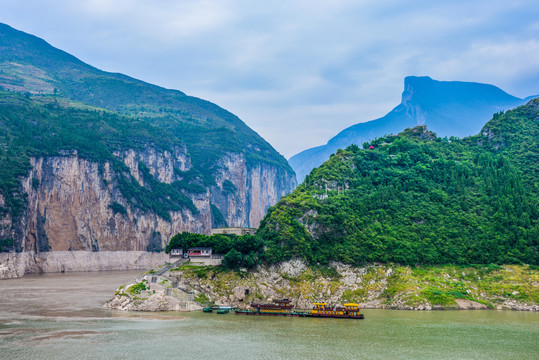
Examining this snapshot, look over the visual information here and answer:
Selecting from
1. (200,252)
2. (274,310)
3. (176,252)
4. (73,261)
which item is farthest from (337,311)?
(73,261)

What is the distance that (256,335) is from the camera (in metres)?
60.6

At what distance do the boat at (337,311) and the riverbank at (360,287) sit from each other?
6.07 metres

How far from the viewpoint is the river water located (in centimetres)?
5259

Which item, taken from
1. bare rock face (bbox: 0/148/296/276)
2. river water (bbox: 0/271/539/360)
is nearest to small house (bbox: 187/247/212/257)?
river water (bbox: 0/271/539/360)

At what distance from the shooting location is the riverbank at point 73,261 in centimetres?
13100

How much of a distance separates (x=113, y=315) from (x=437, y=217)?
58.9 metres

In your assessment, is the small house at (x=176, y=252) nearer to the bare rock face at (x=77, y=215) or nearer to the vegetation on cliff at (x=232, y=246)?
the vegetation on cliff at (x=232, y=246)

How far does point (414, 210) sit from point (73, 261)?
315 feet

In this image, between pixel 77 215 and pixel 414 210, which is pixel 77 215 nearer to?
pixel 77 215

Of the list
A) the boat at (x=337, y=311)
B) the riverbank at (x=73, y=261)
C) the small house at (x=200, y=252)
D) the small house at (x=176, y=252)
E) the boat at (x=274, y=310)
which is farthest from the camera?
the riverbank at (x=73, y=261)

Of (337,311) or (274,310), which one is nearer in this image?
(337,311)


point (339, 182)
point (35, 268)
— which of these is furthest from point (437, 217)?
point (35, 268)

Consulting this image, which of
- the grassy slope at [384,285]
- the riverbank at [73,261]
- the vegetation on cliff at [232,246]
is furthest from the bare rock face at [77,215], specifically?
the grassy slope at [384,285]

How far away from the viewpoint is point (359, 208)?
101688mm
